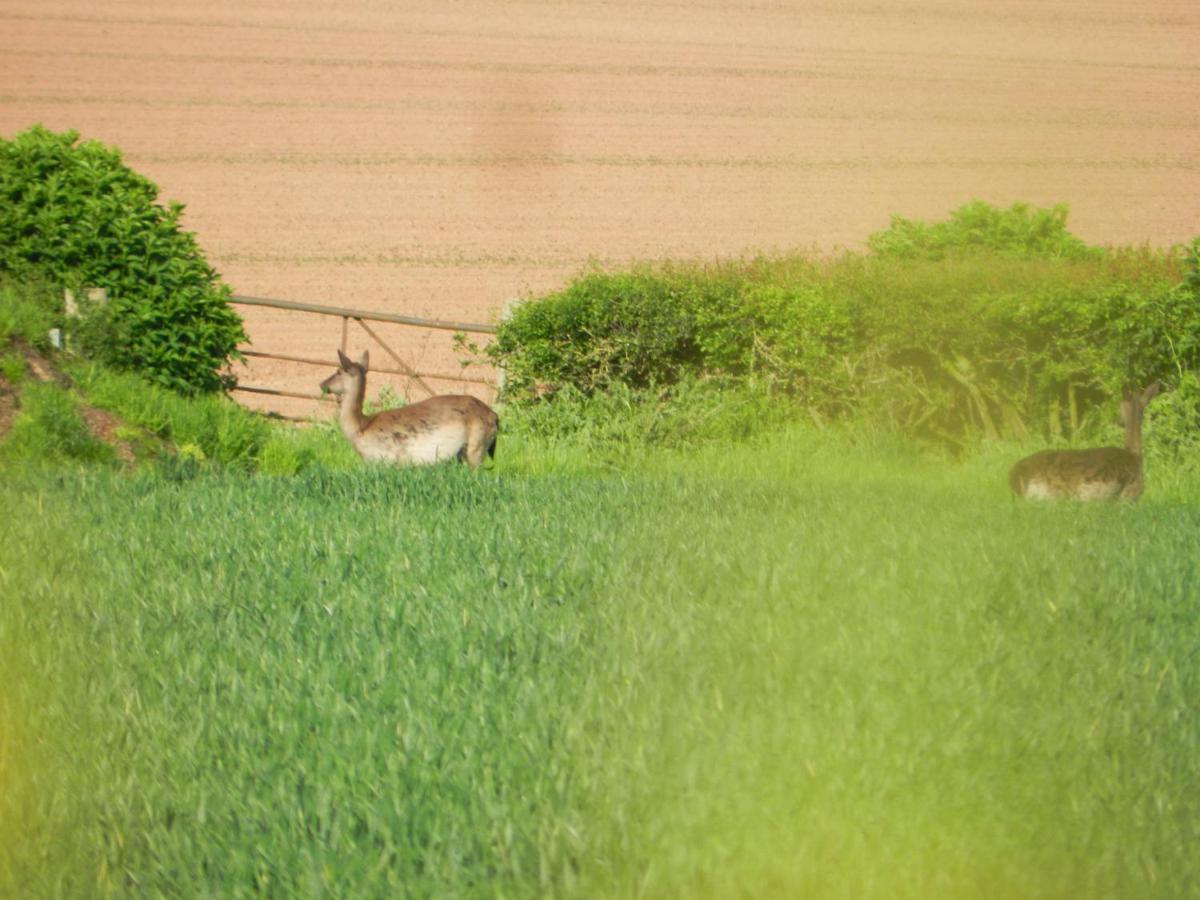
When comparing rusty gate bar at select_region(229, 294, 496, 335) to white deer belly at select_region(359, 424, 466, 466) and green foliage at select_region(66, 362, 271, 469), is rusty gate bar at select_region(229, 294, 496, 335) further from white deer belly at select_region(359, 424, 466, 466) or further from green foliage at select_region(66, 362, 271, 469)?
white deer belly at select_region(359, 424, 466, 466)

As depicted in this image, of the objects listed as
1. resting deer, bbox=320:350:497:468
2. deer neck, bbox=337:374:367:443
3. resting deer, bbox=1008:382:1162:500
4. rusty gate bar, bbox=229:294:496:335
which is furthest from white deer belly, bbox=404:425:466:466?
resting deer, bbox=1008:382:1162:500

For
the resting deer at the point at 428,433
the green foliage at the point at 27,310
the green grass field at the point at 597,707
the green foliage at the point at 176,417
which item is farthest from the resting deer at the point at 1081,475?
the green foliage at the point at 27,310

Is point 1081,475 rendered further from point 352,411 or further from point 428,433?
point 352,411

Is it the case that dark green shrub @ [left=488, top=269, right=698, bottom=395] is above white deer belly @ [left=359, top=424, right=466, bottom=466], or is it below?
above

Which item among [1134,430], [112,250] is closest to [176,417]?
[112,250]

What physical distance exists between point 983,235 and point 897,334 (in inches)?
234

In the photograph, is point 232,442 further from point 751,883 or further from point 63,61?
→ point 63,61

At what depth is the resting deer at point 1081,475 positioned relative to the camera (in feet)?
32.8

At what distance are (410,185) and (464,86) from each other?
27.4 feet

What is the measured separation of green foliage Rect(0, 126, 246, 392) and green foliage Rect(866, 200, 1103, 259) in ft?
27.5

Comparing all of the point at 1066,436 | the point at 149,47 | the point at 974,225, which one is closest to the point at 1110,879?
the point at 1066,436

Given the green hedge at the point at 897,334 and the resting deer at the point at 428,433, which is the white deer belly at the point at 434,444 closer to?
the resting deer at the point at 428,433

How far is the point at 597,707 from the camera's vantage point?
4398 mm

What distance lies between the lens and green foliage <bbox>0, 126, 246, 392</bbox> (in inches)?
525
